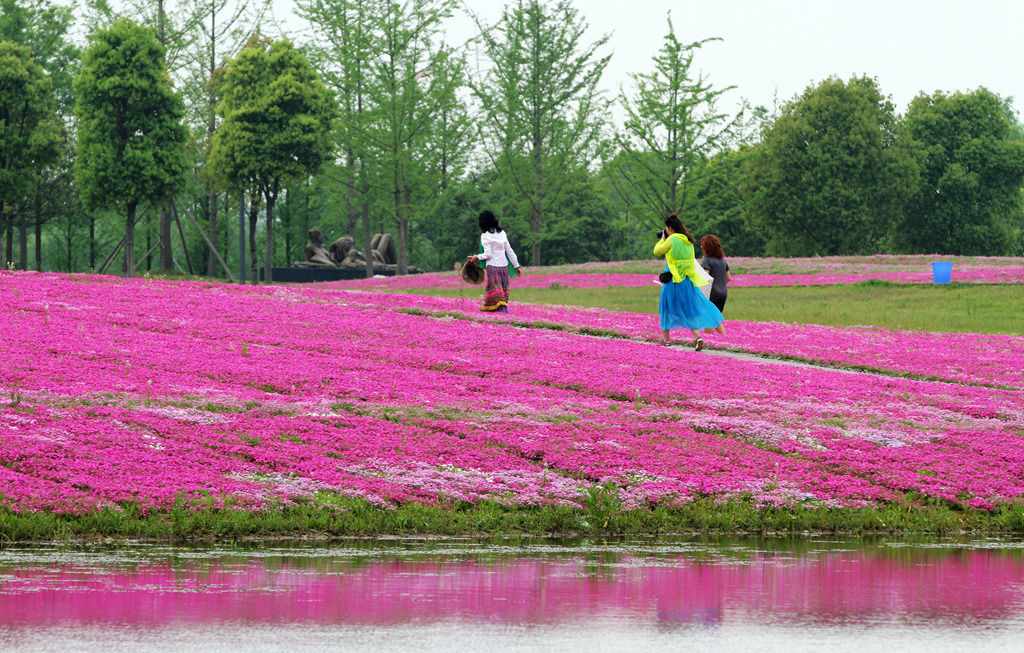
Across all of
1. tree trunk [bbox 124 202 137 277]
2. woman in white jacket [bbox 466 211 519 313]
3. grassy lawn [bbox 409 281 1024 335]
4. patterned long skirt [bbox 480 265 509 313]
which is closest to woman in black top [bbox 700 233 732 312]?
woman in white jacket [bbox 466 211 519 313]

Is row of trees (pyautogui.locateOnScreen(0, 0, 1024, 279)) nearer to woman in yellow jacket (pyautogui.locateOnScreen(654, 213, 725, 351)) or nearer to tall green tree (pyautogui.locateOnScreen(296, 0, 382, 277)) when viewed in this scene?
tall green tree (pyautogui.locateOnScreen(296, 0, 382, 277))

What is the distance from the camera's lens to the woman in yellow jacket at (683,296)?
21844 millimetres

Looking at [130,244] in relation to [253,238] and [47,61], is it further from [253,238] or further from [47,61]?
[47,61]

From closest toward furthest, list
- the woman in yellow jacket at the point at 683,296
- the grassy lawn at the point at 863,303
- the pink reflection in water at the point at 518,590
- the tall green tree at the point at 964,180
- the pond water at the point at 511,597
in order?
the pond water at the point at 511,597
the pink reflection in water at the point at 518,590
the woman in yellow jacket at the point at 683,296
the grassy lawn at the point at 863,303
the tall green tree at the point at 964,180

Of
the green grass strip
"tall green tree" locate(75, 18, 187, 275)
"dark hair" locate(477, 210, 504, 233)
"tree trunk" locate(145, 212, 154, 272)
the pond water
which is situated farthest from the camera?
"tree trunk" locate(145, 212, 154, 272)

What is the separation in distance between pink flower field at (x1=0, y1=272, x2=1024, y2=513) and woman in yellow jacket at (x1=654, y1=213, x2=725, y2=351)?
1074 millimetres

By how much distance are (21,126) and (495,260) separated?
40.0 metres

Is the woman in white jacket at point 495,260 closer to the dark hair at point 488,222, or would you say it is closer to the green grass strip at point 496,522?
the dark hair at point 488,222

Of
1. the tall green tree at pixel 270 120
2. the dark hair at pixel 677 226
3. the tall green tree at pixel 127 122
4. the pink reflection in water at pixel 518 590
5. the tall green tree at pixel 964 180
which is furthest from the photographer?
the tall green tree at pixel 964 180

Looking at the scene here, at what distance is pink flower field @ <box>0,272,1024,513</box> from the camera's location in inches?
428

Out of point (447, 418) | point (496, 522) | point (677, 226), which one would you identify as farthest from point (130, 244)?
point (496, 522)

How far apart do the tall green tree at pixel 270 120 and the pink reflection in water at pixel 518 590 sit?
47979mm

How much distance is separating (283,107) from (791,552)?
48.8 meters

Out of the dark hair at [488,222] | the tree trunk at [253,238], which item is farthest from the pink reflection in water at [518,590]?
the tree trunk at [253,238]
